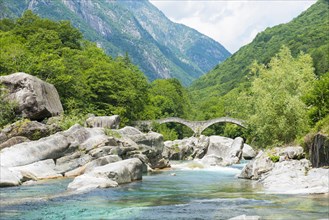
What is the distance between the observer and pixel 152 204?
22078 mm

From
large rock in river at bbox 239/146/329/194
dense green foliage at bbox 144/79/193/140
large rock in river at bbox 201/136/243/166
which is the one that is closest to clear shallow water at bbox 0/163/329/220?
large rock in river at bbox 239/146/329/194

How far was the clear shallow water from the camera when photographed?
60.8 ft

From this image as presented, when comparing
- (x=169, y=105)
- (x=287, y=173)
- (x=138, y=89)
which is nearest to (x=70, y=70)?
(x=138, y=89)

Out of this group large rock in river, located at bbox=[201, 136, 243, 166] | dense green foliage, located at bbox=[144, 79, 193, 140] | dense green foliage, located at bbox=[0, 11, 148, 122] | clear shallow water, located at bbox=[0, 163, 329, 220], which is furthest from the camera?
dense green foliage, located at bbox=[144, 79, 193, 140]

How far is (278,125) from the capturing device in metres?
44.5

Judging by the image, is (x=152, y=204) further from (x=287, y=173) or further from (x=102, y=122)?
(x=102, y=122)

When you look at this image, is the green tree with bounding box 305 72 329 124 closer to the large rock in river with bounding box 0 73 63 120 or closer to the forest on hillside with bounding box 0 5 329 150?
the forest on hillside with bounding box 0 5 329 150

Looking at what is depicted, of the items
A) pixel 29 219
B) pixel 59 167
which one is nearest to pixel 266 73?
pixel 59 167

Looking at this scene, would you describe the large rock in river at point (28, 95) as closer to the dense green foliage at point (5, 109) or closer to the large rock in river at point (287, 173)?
the dense green foliage at point (5, 109)

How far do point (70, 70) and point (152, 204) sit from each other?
47110 mm

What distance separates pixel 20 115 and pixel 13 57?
53.9ft

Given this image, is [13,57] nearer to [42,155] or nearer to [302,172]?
[42,155]

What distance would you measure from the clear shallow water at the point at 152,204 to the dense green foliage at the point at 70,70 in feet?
107

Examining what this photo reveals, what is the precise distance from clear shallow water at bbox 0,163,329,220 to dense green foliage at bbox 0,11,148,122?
107ft
